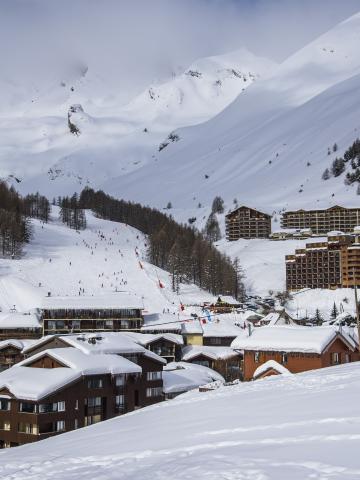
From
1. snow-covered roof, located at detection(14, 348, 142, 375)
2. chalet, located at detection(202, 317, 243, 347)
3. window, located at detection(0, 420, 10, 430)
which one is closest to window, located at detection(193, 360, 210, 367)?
chalet, located at detection(202, 317, 243, 347)

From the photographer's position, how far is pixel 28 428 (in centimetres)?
3975

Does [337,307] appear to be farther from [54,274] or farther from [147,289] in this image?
[54,274]

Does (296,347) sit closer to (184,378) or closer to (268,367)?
(268,367)

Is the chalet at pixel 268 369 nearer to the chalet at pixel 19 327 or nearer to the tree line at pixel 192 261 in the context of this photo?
the chalet at pixel 19 327

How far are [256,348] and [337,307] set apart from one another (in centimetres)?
6104

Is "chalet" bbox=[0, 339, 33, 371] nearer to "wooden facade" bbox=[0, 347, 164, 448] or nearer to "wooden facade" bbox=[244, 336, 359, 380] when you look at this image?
"wooden facade" bbox=[0, 347, 164, 448]

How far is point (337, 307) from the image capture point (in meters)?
105

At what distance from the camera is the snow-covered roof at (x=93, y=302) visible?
72438mm

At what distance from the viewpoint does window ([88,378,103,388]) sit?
43.1 metres

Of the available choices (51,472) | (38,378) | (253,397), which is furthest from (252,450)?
(38,378)

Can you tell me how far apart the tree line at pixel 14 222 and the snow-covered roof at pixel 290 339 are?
65491mm

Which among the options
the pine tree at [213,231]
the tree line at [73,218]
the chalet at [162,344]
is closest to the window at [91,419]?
the chalet at [162,344]

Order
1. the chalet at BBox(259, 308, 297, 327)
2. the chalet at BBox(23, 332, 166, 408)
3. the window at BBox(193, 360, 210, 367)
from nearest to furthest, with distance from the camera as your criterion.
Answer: the chalet at BBox(23, 332, 166, 408) < the window at BBox(193, 360, 210, 367) < the chalet at BBox(259, 308, 297, 327)

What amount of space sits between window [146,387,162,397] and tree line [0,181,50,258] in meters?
60.7
